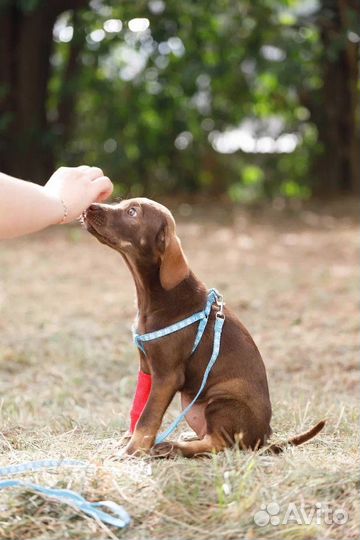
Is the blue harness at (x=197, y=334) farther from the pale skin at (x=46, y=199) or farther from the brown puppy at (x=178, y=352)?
the pale skin at (x=46, y=199)

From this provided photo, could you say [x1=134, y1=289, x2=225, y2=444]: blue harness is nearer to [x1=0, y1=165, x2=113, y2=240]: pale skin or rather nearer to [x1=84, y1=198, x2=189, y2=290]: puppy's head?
[x1=84, y1=198, x2=189, y2=290]: puppy's head

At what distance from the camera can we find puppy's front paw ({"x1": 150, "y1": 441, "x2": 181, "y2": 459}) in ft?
11.4

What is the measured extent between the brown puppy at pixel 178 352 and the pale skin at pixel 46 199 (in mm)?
103

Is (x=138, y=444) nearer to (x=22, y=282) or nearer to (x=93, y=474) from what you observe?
(x=93, y=474)

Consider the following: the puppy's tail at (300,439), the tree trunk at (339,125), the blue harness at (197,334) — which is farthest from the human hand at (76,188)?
the tree trunk at (339,125)

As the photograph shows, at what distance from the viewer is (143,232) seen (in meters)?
3.59

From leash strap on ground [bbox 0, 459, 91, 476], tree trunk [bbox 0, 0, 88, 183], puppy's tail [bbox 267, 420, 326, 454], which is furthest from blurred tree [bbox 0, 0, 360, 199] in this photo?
leash strap on ground [bbox 0, 459, 91, 476]

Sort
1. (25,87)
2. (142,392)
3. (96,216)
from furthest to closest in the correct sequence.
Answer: (25,87)
(142,392)
(96,216)

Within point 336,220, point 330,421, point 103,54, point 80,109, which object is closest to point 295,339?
point 330,421

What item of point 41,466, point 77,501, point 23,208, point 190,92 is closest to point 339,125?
point 190,92

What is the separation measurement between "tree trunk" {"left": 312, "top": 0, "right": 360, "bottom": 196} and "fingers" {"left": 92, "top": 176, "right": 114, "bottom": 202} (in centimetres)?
1167

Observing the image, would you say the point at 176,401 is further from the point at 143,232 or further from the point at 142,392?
the point at 143,232

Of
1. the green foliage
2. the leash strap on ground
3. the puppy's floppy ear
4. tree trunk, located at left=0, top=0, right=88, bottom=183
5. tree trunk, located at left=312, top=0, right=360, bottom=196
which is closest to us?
the leash strap on ground

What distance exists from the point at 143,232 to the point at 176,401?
2.05 metres
